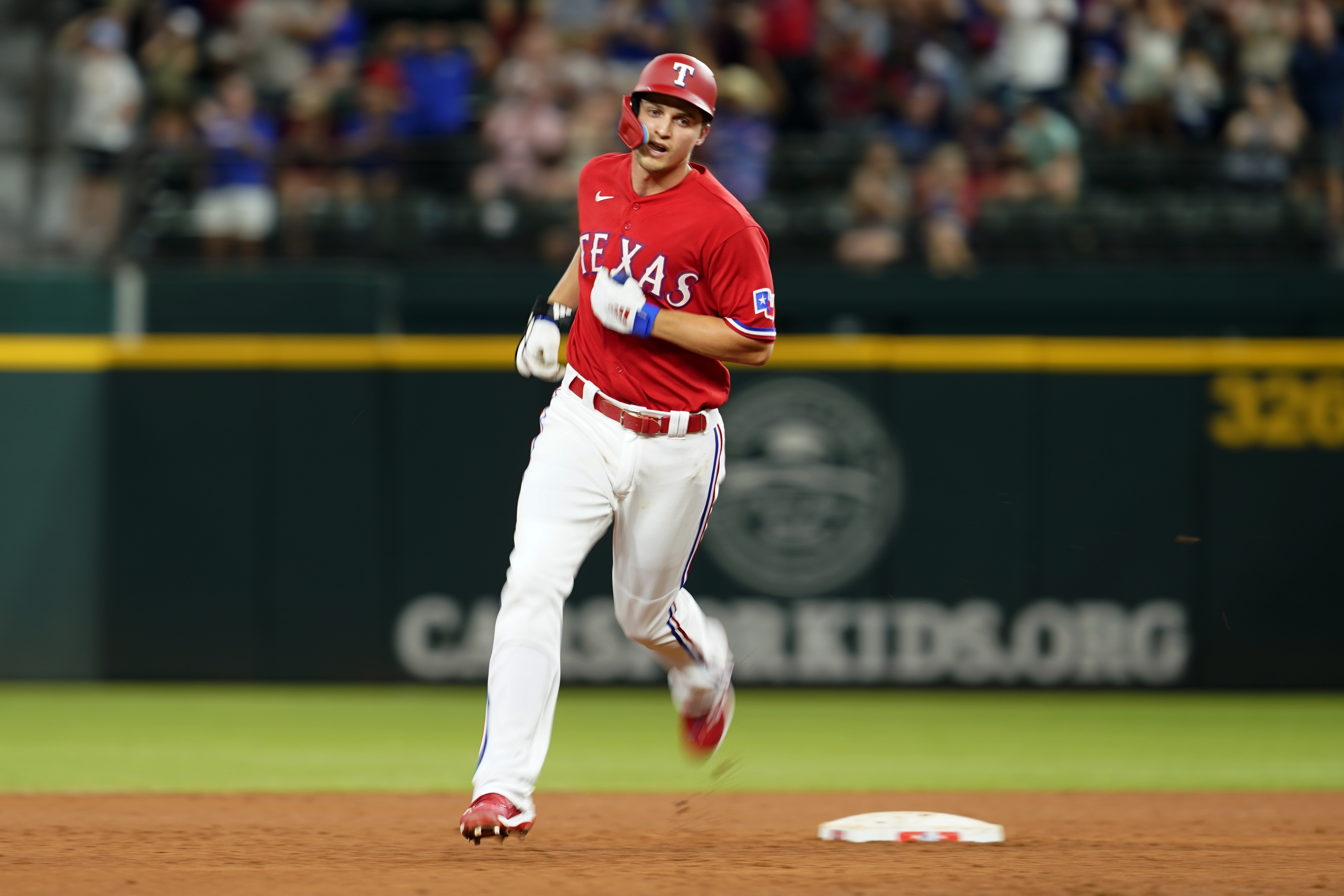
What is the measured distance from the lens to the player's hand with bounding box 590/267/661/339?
4602 mm

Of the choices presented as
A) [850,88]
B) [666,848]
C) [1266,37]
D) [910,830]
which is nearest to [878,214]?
[850,88]

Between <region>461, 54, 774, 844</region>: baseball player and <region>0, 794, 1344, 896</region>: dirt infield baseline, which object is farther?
<region>461, 54, 774, 844</region>: baseball player

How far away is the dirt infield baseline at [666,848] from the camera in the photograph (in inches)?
160

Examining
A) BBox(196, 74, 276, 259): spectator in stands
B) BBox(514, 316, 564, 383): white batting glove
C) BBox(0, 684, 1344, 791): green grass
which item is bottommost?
BBox(0, 684, 1344, 791): green grass

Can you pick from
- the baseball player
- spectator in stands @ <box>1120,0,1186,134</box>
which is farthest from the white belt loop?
spectator in stands @ <box>1120,0,1186,134</box>

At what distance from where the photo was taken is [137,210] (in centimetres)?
1041

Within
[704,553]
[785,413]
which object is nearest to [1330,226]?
[785,413]

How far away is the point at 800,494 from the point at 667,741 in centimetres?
183

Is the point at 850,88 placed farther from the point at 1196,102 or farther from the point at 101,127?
the point at 101,127

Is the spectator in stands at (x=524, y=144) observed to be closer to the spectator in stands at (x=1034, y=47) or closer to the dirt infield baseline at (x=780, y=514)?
the dirt infield baseline at (x=780, y=514)

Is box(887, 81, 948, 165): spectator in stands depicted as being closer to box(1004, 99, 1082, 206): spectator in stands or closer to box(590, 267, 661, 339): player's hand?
box(1004, 99, 1082, 206): spectator in stands

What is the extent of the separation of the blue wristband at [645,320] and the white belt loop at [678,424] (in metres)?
0.30

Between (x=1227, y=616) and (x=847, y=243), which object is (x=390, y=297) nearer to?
(x=847, y=243)

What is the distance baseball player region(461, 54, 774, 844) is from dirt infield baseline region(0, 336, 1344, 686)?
13.6ft
